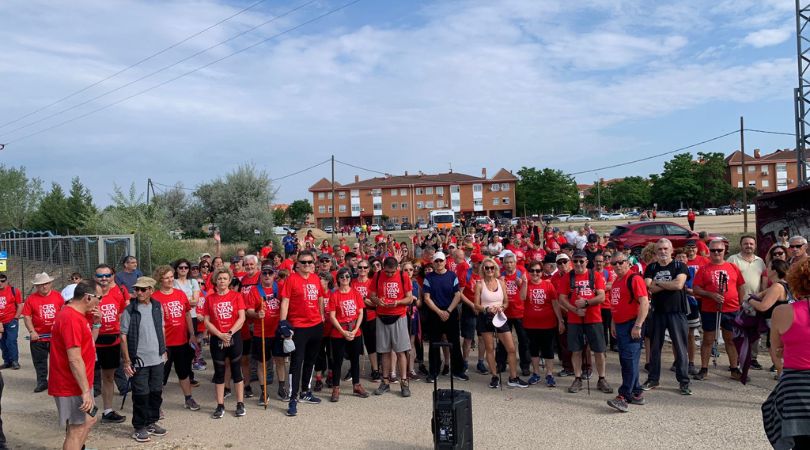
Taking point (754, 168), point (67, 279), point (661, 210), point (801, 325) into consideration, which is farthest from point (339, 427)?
point (754, 168)

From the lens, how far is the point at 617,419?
572 centimetres

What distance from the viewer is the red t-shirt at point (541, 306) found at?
7135 millimetres

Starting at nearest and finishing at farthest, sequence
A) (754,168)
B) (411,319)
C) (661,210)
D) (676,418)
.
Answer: (676,418), (411,319), (661,210), (754,168)

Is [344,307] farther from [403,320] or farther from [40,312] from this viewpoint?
[40,312]

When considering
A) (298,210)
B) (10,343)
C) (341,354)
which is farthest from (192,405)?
(298,210)

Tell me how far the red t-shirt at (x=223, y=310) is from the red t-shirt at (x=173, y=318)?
27 centimetres

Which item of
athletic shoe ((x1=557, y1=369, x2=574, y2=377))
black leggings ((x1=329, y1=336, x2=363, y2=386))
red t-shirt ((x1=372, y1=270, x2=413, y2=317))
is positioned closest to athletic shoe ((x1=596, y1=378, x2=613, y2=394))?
athletic shoe ((x1=557, y1=369, x2=574, y2=377))

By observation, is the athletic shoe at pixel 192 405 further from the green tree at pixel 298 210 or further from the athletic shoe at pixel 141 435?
the green tree at pixel 298 210

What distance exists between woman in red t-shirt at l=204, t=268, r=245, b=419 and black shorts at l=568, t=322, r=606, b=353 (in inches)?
158

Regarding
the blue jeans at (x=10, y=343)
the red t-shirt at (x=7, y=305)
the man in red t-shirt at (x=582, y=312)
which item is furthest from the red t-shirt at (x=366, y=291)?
the blue jeans at (x=10, y=343)

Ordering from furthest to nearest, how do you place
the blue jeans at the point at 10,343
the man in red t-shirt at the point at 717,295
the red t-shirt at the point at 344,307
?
1. the blue jeans at the point at 10,343
2. the man in red t-shirt at the point at 717,295
3. the red t-shirt at the point at 344,307

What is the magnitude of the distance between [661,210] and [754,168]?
1914 cm

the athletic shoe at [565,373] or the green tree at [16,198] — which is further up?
the green tree at [16,198]

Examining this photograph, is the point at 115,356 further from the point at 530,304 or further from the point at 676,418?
the point at 676,418
